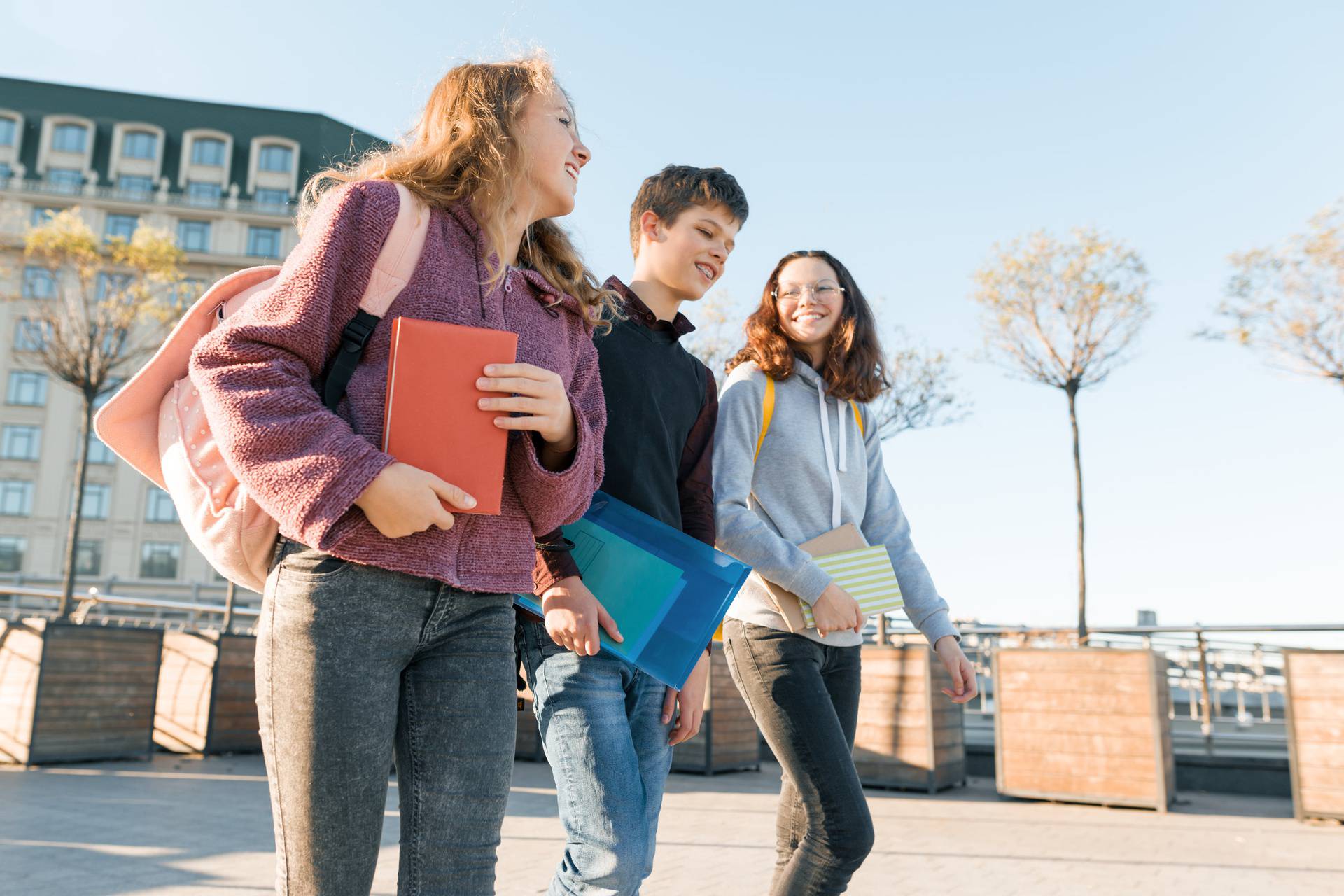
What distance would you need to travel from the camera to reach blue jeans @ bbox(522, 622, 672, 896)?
6.68 ft

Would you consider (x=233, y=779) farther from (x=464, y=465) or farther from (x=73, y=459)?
(x=73, y=459)

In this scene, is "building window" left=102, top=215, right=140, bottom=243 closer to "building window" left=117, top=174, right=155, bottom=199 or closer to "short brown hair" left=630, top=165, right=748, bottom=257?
"building window" left=117, top=174, right=155, bottom=199

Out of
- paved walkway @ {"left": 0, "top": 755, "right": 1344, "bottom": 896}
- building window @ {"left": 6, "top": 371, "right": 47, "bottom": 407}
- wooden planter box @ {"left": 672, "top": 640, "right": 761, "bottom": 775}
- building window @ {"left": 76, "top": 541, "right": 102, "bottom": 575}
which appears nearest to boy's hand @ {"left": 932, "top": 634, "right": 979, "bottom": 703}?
paved walkway @ {"left": 0, "top": 755, "right": 1344, "bottom": 896}

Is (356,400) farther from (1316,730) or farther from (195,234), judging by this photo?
(195,234)

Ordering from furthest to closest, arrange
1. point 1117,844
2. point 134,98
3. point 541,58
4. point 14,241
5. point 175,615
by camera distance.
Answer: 1. point 134,98
2. point 175,615
3. point 14,241
4. point 1117,844
5. point 541,58

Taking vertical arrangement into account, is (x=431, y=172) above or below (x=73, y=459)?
below

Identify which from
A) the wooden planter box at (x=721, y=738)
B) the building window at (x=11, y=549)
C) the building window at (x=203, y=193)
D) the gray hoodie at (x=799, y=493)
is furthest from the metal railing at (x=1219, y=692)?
the building window at (x=203, y=193)

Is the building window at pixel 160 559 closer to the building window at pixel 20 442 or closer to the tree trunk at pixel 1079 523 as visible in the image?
the building window at pixel 20 442

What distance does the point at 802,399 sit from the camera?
312 centimetres

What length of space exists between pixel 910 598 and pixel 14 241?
17.6 meters

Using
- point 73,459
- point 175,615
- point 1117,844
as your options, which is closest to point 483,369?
point 1117,844

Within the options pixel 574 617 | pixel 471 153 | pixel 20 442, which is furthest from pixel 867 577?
pixel 20 442

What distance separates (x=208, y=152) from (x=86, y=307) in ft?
137

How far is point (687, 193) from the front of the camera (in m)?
2.75
